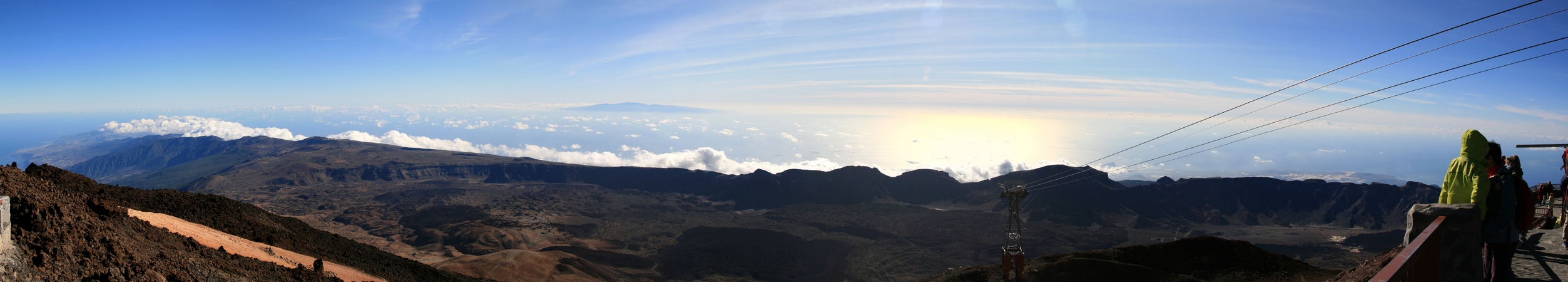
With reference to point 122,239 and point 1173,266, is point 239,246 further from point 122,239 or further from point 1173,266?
point 1173,266

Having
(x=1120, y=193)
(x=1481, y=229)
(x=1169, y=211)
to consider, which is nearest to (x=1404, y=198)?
(x=1169, y=211)

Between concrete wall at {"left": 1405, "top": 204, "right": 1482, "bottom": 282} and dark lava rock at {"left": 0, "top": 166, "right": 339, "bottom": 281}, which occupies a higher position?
concrete wall at {"left": 1405, "top": 204, "right": 1482, "bottom": 282}

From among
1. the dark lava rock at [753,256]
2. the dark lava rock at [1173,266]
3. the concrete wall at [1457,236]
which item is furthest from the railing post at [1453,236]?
the dark lava rock at [753,256]

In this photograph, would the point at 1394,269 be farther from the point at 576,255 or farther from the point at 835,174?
the point at 835,174

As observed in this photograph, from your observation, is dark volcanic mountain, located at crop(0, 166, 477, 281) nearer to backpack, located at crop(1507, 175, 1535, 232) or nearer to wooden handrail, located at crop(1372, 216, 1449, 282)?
wooden handrail, located at crop(1372, 216, 1449, 282)

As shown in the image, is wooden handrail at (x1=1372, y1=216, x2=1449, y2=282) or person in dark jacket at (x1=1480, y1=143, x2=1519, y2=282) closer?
wooden handrail at (x1=1372, y1=216, x2=1449, y2=282)

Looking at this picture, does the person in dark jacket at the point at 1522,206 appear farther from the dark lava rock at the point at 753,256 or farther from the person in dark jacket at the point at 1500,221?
the dark lava rock at the point at 753,256

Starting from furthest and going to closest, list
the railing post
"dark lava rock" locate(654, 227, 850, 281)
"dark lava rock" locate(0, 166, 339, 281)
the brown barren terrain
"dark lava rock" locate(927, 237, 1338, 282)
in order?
1. "dark lava rock" locate(654, 227, 850, 281)
2. "dark lava rock" locate(927, 237, 1338, 282)
3. the brown barren terrain
4. "dark lava rock" locate(0, 166, 339, 281)
5. the railing post

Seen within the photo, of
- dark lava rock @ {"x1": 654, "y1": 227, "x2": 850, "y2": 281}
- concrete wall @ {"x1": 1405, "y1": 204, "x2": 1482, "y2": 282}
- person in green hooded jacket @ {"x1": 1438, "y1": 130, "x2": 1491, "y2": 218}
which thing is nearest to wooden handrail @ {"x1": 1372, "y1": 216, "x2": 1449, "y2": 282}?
concrete wall @ {"x1": 1405, "y1": 204, "x2": 1482, "y2": 282}
